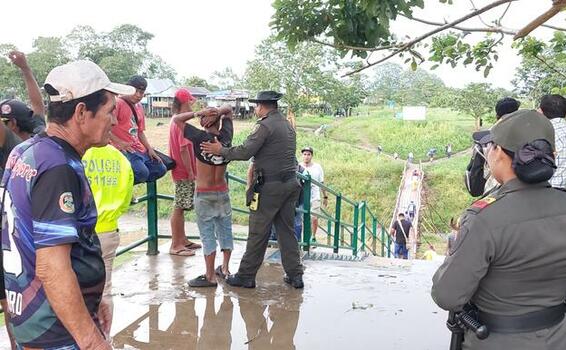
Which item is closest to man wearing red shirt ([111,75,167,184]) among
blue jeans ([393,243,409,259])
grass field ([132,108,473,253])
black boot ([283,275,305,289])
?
black boot ([283,275,305,289])

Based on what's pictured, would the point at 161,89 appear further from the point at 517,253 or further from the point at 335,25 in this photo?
the point at 517,253

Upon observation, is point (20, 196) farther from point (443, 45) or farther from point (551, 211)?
point (443, 45)

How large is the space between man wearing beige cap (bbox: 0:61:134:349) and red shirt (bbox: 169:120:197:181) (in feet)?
10.5

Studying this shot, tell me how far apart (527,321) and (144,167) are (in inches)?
129

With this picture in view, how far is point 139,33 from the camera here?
65.8 m

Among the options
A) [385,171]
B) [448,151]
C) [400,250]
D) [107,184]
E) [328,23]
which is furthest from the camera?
[448,151]

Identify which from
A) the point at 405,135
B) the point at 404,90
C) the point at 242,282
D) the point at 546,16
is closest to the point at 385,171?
the point at 405,135

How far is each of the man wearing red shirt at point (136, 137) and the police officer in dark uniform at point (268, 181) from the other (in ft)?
2.16

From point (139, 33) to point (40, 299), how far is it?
68.4 metres

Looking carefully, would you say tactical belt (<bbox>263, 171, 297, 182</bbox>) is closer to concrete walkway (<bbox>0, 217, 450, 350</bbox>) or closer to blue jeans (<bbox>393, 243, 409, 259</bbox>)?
concrete walkway (<bbox>0, 217, 450, 350</bbox>)

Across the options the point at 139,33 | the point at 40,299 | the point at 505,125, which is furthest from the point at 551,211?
the point at 139,33

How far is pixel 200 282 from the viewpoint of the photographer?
4.75 metres

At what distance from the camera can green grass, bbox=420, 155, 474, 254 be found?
69.4 ft

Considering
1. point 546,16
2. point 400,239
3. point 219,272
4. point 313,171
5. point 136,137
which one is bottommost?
point 400,239
